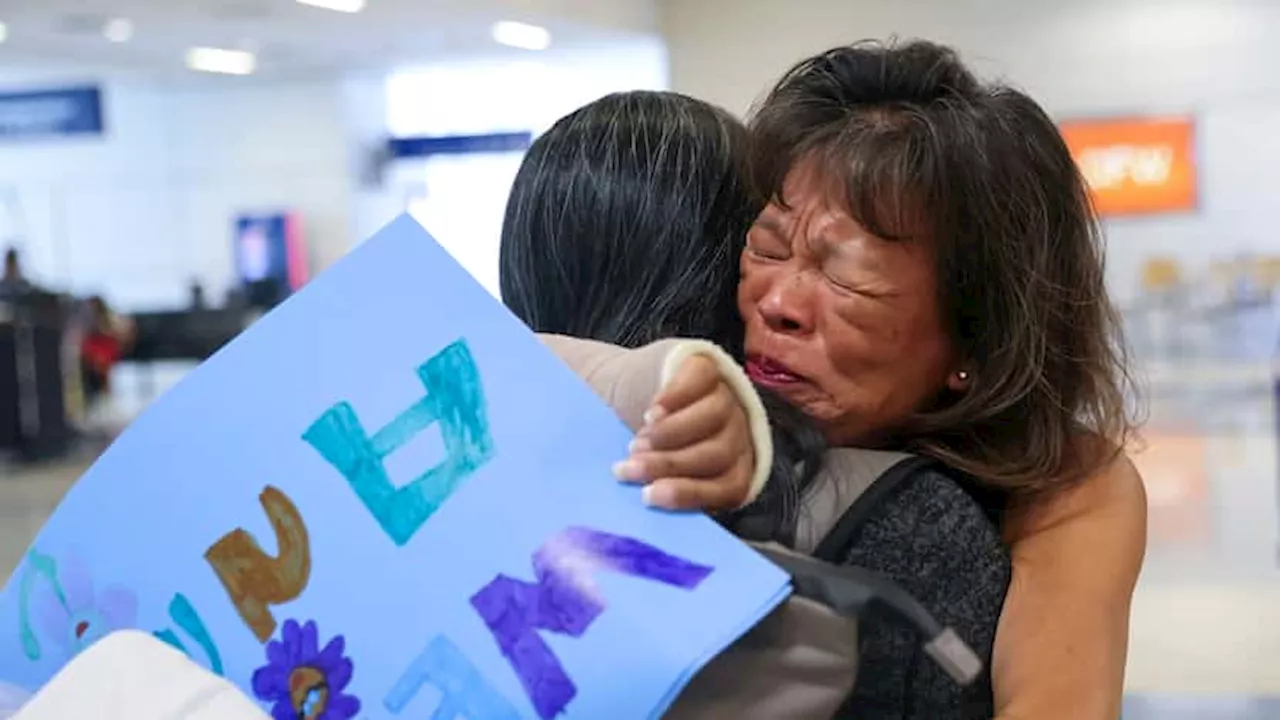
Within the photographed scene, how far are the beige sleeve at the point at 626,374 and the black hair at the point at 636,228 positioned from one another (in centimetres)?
14

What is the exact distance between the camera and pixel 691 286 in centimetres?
99

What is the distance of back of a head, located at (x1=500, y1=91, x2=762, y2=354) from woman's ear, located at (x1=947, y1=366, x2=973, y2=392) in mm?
157

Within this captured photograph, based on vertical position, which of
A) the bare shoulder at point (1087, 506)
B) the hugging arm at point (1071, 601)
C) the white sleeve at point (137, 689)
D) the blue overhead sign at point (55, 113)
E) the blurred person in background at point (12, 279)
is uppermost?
the white sleeve at point (137, 689)

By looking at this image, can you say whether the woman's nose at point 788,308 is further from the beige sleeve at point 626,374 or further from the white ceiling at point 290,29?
the white ceiling at point 290,29

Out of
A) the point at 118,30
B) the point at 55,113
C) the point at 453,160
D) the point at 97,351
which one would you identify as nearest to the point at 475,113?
the point at 453,160

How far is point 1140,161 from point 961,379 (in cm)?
1209

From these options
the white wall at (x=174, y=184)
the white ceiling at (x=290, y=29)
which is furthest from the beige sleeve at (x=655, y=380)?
the white wall at (x=174, y=184)

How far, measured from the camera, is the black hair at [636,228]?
1.00 metres

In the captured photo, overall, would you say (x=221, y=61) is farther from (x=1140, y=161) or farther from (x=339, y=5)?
(x=1140, y=161)

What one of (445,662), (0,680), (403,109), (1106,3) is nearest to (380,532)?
(445,662)

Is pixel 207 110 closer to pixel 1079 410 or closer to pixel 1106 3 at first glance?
pixel 1106 3

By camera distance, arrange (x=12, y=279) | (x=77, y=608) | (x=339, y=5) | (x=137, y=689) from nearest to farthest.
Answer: (x=137, y=689) < (x=77, y=608) < (x=339, y=5) < (x=12, y=279)

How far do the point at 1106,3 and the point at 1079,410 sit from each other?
1231 centimetres

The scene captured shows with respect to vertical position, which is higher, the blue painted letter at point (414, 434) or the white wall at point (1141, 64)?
the blue painted letter at point (414, 434)
